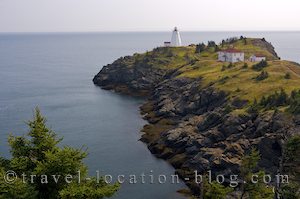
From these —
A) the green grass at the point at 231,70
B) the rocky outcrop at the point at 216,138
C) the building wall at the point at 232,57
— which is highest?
the building wall at the point at 232,57

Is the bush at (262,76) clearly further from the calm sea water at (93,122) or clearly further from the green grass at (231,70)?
the calm sea water at (93,122)

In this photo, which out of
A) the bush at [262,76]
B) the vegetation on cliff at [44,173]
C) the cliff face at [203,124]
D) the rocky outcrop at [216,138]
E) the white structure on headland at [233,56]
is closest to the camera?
the vegetation on cliff at [44,173]

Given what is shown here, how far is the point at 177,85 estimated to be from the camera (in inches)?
4705

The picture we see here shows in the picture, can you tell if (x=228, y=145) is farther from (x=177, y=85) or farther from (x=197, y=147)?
(x=177, y=85)

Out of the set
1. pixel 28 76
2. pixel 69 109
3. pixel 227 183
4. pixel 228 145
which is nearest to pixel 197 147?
pixel 228 145

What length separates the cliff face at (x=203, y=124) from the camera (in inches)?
2467

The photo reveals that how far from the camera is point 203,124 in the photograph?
81000mm

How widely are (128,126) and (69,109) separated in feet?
93.1

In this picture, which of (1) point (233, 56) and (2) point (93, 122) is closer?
(2) point (93, 122)

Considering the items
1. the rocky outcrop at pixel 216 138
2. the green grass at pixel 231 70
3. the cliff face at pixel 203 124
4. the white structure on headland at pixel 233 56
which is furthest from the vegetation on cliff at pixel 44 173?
the white structure on headland at pixel 233 56

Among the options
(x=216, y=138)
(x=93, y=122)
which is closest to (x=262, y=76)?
(x=216, y=138)

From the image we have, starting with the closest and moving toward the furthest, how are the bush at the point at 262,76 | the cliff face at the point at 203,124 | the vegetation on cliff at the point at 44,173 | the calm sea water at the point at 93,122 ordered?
the vegetation on cliff at the point at 44,173
the cliff face at the point at 203,124
the calm sea water at the point at 93,122
the bush at the point at 262,76

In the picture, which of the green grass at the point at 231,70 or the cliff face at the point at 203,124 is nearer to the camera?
the cliff face at the point at 203,124

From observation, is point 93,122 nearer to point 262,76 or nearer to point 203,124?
point 203,124
